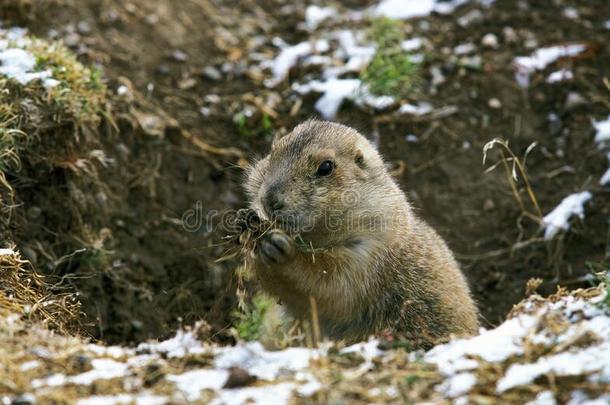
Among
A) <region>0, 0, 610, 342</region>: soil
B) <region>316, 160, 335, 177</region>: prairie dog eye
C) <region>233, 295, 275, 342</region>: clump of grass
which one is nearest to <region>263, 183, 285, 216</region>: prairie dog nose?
<region>316, 160, 335, 177</region>: prairie dog eye

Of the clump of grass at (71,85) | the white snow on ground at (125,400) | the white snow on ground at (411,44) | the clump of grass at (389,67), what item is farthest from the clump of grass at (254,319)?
the white snow on ground at (411,44)

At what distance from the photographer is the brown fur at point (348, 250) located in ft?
16.7

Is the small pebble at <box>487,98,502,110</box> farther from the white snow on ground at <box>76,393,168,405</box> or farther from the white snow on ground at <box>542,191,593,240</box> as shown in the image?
the white snow on ground at <box>76,393,168,405</box>

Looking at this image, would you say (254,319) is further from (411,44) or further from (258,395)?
(411,44)

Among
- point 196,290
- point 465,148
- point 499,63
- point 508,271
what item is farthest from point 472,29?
point 196,290

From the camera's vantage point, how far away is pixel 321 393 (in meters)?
3.33

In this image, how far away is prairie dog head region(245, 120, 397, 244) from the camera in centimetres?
501

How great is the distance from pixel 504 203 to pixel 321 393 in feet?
15.7

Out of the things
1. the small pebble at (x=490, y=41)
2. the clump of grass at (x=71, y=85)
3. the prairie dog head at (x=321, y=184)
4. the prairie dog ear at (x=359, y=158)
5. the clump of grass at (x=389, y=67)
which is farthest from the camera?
the small pebble at (x=490, y=41)

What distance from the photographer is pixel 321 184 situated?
5.22m

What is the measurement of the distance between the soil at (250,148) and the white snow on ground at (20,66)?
0.79 metres

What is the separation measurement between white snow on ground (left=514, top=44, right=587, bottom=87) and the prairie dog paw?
14.4 ft

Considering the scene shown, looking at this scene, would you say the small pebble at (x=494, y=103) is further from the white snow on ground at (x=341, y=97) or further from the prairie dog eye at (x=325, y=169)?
the prairie dog eye at (x=325, y=169)

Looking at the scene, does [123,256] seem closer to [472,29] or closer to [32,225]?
[32,225]
